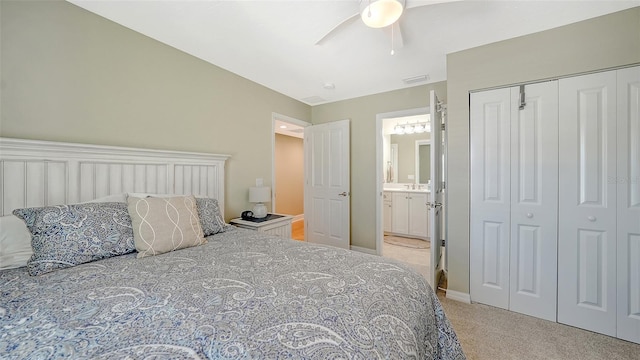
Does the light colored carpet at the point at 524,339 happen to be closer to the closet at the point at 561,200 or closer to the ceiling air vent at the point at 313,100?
the closet at the point at 561,200

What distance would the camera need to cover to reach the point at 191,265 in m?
1.31

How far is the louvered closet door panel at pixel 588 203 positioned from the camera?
72.3 inches

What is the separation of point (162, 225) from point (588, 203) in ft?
10.5

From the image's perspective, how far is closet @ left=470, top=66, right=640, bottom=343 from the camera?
180 cm

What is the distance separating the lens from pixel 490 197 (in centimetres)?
226

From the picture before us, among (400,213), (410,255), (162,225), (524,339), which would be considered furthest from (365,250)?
(162,225)

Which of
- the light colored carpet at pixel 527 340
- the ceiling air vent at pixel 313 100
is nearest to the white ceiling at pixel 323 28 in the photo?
the ceiling air vent at pixel 313 100

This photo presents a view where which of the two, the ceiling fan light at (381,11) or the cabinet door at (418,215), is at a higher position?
the ceiling fan light at (381,11)

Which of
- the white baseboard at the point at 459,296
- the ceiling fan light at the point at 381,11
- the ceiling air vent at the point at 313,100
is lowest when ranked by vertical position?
the white baseboard at the point at 459,296

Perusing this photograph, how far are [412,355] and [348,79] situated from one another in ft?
9.78

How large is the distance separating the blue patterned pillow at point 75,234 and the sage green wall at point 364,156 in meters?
2.94

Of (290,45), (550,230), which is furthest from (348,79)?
(550,230)

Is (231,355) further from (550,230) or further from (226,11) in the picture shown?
(550,230)

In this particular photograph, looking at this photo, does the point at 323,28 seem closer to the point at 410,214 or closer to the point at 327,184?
the point at 327,184
